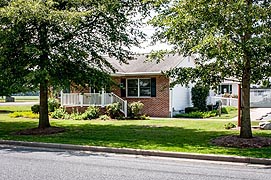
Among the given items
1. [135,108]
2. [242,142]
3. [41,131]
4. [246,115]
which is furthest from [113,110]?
[242,142]

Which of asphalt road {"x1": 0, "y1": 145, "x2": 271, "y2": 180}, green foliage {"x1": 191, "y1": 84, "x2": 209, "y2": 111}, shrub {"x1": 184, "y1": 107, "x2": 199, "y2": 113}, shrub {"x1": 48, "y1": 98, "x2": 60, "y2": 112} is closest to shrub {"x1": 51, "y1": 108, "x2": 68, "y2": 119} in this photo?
shrub {"x1": 48, "y1": 98, "x2": 60, "y2": 112}

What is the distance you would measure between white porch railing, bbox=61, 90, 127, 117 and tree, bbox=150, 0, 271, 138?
41.5ft

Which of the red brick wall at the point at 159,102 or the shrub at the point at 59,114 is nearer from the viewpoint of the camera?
the shrub at the point at 59,114

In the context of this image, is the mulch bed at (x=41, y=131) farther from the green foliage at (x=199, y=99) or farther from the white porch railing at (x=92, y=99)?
the green foliage at (x=199, y=99)

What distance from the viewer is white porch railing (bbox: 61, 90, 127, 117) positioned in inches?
986

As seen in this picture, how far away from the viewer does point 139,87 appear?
2617 centimetres

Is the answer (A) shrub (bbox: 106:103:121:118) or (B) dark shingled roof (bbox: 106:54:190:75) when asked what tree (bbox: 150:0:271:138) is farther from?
(B) dark shingled roof (bbox: 106:54:190:75)

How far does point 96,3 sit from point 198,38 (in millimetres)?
5532

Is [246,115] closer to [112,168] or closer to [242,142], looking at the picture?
[242,142]

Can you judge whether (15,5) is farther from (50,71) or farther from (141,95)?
(141,95)

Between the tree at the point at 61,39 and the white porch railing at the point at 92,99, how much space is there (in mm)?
8070

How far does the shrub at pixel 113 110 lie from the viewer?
23.8 m

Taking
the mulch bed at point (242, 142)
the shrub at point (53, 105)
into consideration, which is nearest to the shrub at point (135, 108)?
the shrub at point (53, 105)

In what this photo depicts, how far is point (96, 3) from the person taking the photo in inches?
595
